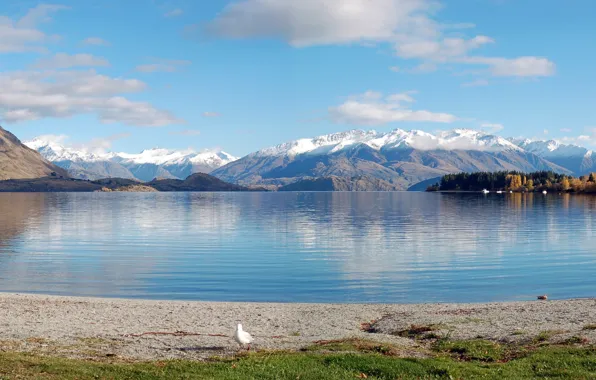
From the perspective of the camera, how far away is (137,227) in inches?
5468

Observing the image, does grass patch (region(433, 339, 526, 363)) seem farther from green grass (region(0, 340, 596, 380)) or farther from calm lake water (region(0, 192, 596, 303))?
calm lake water (region(0, 192, 596, 303))

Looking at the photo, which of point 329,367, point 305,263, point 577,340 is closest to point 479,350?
point 577,340

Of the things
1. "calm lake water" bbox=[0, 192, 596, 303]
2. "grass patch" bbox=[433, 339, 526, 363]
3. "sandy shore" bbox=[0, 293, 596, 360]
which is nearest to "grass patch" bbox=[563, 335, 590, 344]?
"sandy shore" bbox=[0, 293, 596, 360]

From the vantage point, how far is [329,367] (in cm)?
2564

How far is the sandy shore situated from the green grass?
348 cm

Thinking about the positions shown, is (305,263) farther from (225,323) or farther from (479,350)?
(479,350)

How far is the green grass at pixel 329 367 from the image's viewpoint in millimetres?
24156

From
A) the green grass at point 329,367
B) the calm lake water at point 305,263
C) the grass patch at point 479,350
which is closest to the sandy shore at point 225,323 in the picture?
the grass patch at point 479,350

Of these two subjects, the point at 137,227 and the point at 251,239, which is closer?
the point at 251,239

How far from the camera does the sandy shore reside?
1283 inches

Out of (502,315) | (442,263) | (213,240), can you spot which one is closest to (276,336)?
(502,315)

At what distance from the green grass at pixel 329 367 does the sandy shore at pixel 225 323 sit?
3481mm

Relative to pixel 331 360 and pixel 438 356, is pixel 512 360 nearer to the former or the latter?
pixel 438 356

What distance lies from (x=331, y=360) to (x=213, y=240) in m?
83.8
